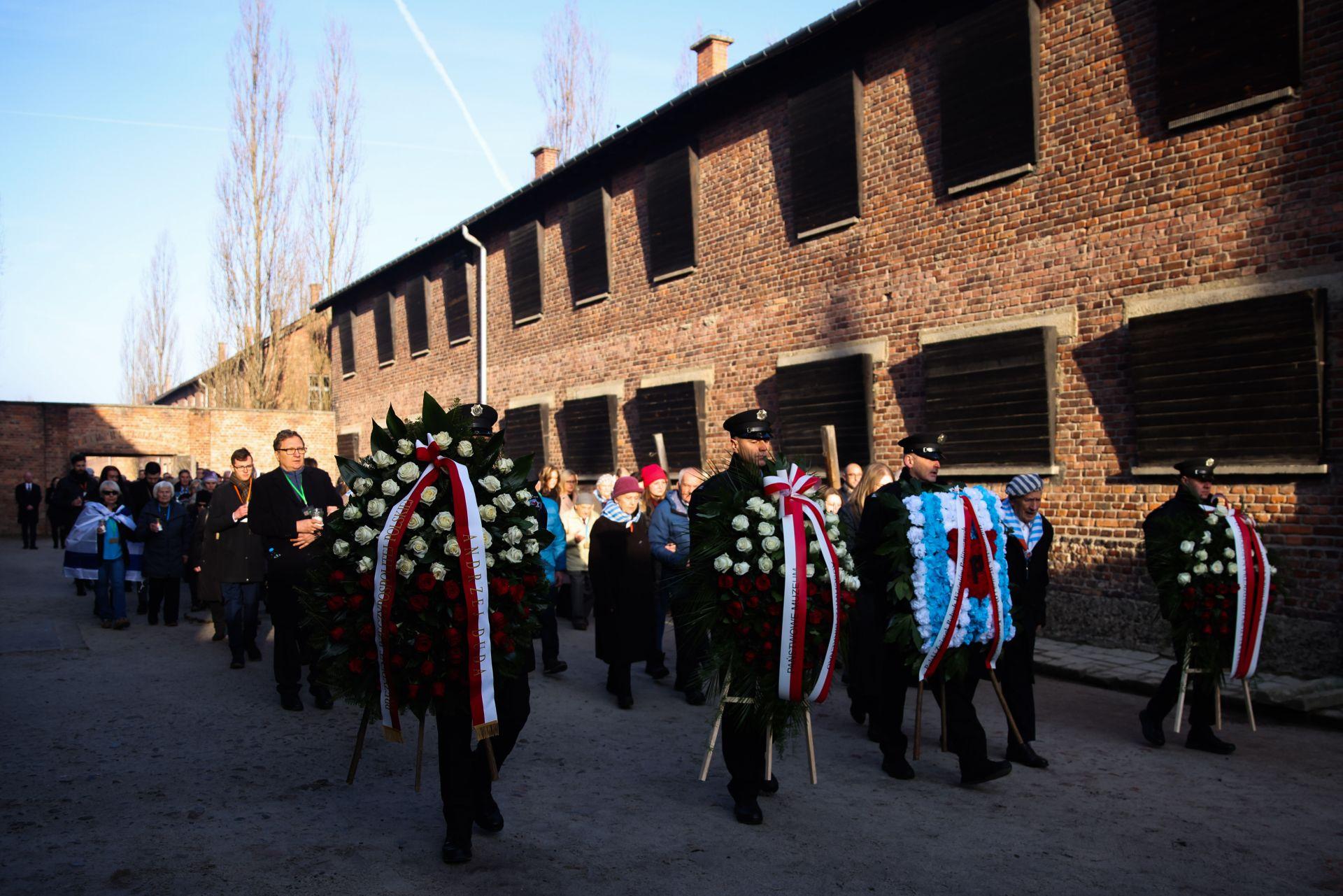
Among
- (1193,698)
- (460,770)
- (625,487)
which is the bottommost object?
(1193,698)

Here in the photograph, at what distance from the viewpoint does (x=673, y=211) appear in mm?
17359

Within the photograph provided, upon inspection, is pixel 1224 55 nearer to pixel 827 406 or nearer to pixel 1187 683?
pixel 1187 683

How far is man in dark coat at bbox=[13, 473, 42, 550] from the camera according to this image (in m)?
25.9

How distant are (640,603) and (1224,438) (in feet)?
18.3

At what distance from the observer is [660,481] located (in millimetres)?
9547

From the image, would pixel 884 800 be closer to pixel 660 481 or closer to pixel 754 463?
pixel 754 463

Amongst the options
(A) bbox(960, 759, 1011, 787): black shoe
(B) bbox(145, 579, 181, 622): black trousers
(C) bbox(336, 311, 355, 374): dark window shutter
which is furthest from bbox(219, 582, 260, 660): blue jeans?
(C) bbox(336, 311, 355, 374): dark window shutter

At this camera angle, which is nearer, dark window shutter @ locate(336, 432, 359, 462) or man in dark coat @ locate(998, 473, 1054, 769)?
man in dark coat @ locate(998, 473, 1054, 769)

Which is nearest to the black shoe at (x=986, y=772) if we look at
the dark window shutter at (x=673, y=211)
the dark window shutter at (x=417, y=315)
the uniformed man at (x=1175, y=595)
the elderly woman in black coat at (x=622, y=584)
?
the uniformed man at (x=1175, y=595)

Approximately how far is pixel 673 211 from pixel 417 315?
39.3 ft

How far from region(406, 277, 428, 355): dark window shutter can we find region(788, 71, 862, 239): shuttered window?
14462mm

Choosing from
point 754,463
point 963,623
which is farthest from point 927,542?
point 754,463

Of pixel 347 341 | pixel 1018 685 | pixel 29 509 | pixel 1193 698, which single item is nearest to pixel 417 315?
pixel 347 341

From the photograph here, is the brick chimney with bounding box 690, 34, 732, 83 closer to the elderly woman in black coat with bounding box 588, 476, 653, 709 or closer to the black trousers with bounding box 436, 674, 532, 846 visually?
the elderly woman in black coat with bounding box 588, 476, 653, 709
